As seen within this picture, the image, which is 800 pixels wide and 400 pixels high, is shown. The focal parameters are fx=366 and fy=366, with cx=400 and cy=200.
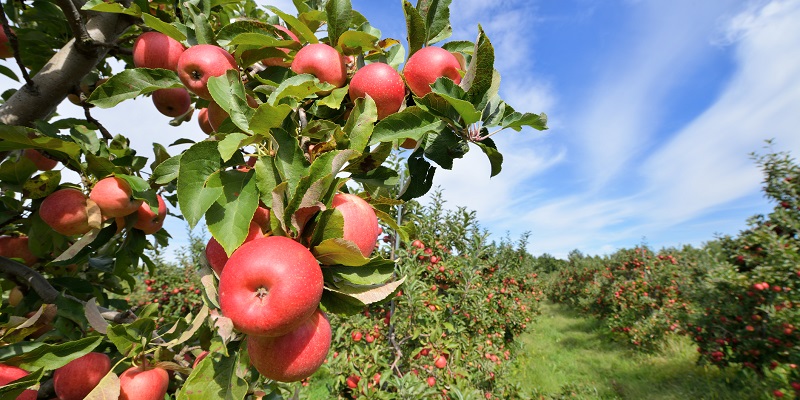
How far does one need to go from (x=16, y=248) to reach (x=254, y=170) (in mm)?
2186

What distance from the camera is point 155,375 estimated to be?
1244mm

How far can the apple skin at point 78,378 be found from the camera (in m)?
1.28

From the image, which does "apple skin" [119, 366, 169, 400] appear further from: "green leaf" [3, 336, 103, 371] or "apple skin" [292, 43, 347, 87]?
"apple skin" [292, 43, 347, 87]

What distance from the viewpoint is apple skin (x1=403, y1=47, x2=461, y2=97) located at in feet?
3.27

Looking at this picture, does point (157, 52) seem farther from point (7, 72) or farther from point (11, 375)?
point (7, 72)

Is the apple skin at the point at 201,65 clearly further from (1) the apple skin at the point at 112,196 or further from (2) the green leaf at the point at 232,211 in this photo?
(1) the apple skin at the point at 112,196

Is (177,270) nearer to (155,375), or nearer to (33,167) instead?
(33,167)

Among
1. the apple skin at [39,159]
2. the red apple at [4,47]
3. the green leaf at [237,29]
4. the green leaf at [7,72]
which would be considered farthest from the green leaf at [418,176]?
the green leaf at [7,72]

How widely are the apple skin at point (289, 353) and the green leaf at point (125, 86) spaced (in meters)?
Result: 0.84

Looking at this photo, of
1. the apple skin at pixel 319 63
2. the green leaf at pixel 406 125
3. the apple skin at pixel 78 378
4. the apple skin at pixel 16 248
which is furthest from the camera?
the apple skin at pixel 16 248

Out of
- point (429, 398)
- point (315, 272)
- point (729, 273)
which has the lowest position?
point (429, 398)

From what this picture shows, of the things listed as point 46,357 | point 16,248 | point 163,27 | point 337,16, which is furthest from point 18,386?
point 16,248

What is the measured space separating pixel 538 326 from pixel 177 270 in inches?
485

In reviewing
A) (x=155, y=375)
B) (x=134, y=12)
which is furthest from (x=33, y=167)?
(x=155, y=375)
